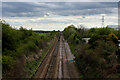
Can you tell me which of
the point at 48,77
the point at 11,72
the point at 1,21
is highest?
the point at 1,21

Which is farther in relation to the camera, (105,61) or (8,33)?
(8,33)

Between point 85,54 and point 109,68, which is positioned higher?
point 85,54

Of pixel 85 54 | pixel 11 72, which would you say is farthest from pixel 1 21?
pixel 85 54

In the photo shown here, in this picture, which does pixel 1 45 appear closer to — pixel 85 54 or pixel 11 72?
pixel 11 72

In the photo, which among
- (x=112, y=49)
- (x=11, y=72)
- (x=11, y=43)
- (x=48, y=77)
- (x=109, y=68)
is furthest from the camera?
(x=11, y=43)

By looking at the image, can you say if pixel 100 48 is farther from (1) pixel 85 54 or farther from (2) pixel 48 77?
(2) pixel 48 77

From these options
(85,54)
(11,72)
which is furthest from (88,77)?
(11,72)

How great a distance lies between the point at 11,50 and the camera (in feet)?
63.1

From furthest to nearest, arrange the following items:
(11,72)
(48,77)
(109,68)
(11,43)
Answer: (11,43)
(48,77)
(109,68)
(11,72)

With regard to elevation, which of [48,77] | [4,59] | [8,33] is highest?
[8,33]

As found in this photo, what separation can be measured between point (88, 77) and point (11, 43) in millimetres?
10293

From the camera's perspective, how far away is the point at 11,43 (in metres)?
19.1

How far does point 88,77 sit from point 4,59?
8.28 meters

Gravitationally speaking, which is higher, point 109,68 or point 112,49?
point 112,49
